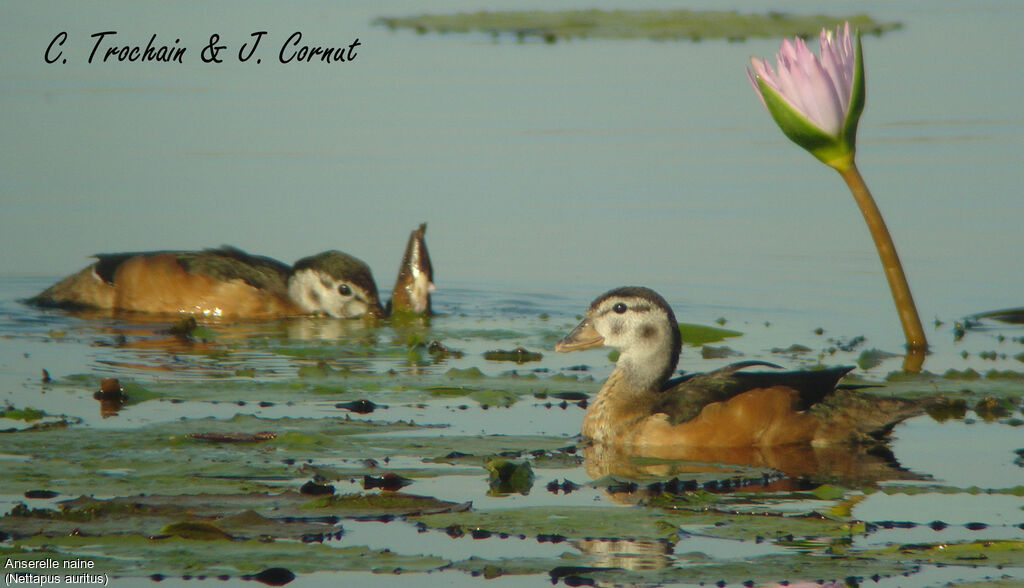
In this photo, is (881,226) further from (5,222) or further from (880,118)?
(880,118)

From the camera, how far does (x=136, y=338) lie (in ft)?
44.4

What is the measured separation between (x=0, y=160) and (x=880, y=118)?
1235 centimetres

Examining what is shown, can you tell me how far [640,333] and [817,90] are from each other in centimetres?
194

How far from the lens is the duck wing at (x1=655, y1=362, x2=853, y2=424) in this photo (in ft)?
32.0

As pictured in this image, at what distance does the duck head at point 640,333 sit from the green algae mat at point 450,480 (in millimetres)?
488

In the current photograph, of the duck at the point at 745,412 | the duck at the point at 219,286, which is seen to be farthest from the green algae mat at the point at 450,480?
the duck at the point at 219,286

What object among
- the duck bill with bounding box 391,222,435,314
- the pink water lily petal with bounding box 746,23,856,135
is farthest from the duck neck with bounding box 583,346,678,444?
the duck bill with bounding box 391,222,435,314

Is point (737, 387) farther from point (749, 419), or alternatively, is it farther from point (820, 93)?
point (820, 93)

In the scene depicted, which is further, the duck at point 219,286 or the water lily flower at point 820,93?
the duck at point 219,286

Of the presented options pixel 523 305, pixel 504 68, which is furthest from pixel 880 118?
pixel 523 305

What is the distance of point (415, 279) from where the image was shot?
14.3m

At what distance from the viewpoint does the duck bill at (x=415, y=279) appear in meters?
14.3

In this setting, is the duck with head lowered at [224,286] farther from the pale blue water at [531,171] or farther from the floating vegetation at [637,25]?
the floating vegetation at [637,25]

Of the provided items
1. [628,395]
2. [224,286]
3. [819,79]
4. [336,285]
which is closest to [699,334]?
[628,395]
